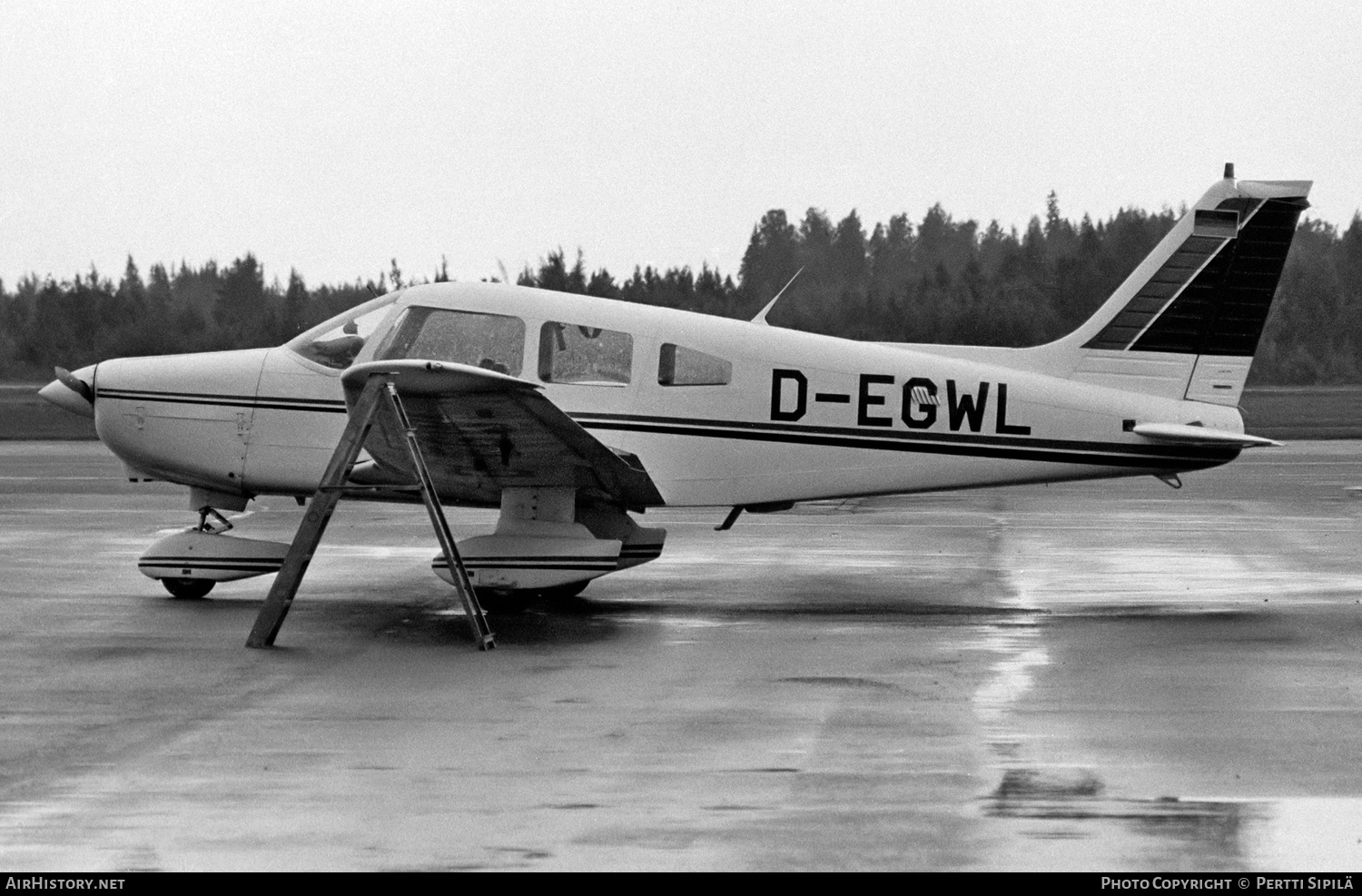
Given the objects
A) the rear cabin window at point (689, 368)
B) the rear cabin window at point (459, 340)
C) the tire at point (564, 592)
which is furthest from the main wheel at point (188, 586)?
the rear cabin window at point (689, 368)

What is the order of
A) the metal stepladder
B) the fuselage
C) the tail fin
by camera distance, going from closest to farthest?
the metal stepladder, the fuselage, the tail fin

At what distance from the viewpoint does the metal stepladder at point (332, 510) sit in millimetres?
9984

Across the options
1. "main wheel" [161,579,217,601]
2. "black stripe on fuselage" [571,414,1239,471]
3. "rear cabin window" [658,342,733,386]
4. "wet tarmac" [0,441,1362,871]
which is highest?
"rear cabin window" [658,342,733,386]

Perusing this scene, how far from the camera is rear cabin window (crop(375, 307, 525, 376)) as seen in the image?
11500 mm

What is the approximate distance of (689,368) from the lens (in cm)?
1169

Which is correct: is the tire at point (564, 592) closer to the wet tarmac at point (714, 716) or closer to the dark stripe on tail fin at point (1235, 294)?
the wet tarmac at point (714, 716)

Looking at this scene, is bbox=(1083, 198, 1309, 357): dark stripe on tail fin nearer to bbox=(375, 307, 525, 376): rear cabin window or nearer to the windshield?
bbox=(375, 307, 525, 376): rear cabin window

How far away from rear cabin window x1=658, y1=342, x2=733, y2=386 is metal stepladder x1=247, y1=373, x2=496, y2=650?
2.06m

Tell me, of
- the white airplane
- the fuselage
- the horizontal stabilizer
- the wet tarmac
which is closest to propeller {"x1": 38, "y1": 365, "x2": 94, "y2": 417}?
the white airplane

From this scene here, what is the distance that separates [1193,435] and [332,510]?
564cm

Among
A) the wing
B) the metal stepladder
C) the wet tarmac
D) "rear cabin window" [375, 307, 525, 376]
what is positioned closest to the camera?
the wet tarmac

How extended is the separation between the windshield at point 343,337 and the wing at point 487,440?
1.18 meters

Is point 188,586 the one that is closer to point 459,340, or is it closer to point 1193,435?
point 459,340

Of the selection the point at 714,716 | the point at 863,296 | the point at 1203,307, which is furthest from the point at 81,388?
the point at 863,296
